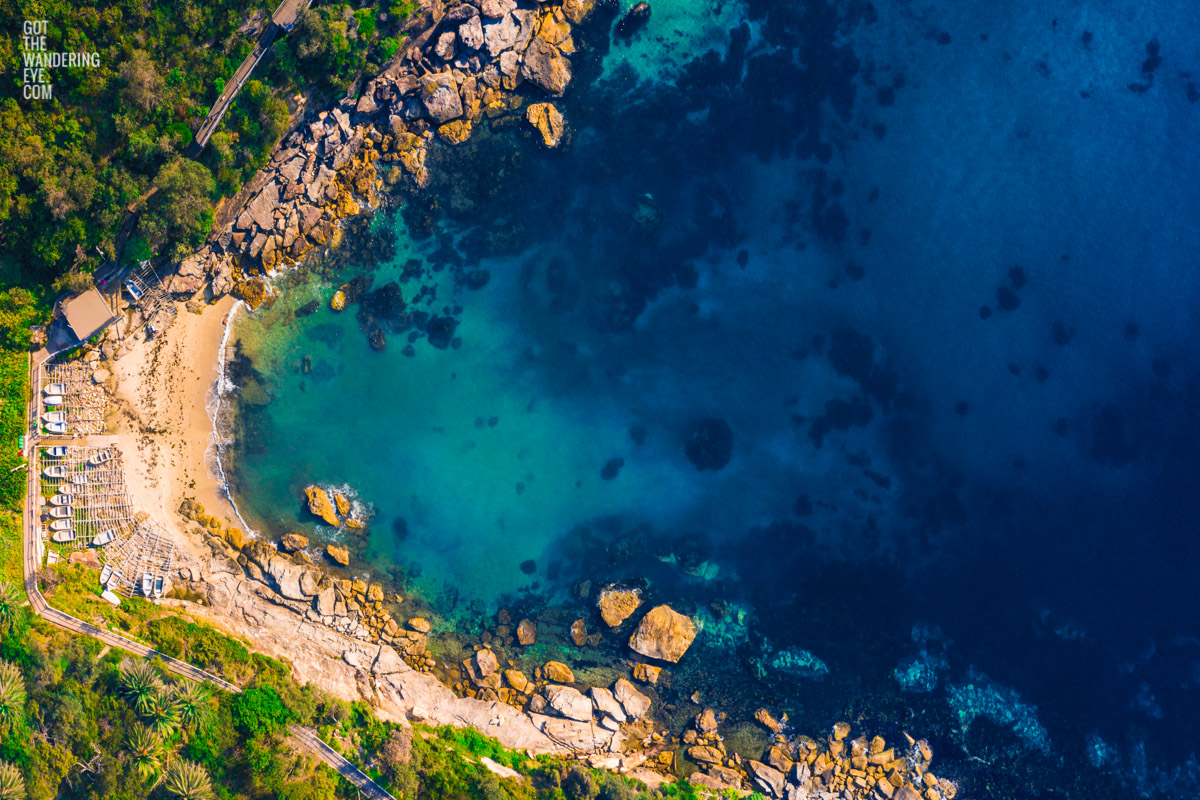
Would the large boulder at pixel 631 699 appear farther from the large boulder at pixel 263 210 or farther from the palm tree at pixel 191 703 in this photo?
the large boulder at pixel 263 210

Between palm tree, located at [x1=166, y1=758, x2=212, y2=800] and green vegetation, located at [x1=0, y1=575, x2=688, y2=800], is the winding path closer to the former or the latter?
green vegetation, located at [x1=0, y1=575, x2=688, y2=800]

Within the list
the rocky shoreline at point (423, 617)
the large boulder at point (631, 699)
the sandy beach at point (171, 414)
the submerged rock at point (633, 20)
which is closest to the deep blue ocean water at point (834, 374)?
the submerged rock at point (633, 20)

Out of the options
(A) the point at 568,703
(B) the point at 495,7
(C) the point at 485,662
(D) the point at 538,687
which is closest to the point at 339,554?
(C) the point at 485,662

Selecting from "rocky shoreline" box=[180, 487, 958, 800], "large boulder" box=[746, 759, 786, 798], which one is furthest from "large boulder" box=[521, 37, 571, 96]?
"large boulder" box=[746, 759, 786, 798]

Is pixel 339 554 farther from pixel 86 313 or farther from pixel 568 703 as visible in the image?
pixel 86 313

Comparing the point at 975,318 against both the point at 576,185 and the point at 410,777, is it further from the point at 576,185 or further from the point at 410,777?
the point at 410,777
